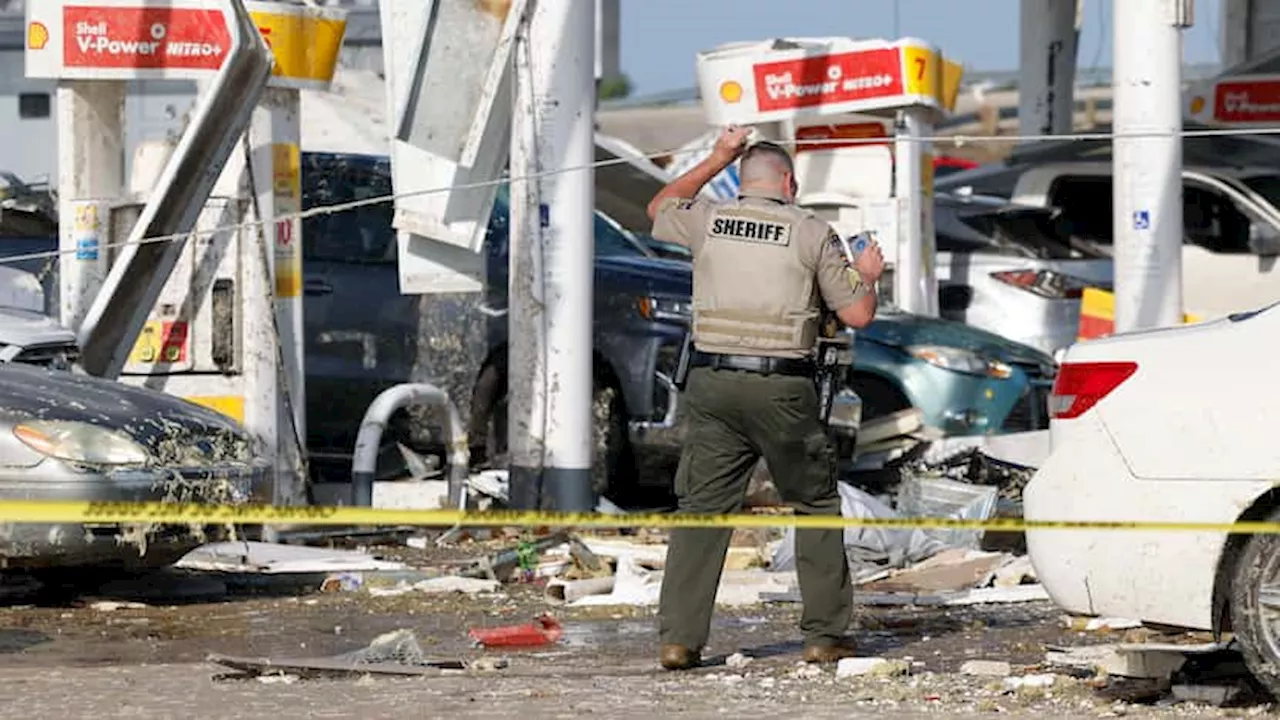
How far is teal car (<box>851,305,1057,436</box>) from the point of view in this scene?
14281 mm

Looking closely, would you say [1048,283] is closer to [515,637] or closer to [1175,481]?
[515,637]

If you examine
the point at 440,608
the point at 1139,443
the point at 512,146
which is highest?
the point at 512,146

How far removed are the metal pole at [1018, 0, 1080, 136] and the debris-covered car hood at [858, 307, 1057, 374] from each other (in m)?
8.42

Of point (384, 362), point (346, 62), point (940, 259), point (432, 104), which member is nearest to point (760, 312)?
point (432, 104)

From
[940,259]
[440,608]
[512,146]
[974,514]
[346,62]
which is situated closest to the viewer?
[440,608]

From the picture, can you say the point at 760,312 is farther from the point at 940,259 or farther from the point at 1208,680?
the point at 940,259

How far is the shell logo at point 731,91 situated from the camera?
15.9m

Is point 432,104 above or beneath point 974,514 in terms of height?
above

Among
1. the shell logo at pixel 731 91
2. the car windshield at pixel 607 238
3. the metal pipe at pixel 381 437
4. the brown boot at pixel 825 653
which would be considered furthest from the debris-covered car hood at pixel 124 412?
the shell logo at pixel 731 91

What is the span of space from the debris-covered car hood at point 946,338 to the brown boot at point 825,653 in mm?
5404

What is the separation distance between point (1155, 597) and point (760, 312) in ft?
5.76

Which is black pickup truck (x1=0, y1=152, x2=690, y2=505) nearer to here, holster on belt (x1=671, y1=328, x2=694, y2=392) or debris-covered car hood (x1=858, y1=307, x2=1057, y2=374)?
debris-covered car hood (x1=858, y1=307, x2=1057, y2=374)

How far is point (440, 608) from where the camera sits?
1071cm

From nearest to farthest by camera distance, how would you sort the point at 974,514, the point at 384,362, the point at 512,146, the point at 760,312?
the point at 760,312
the point at 974,514
the point at 512,146
the point at 384,362
